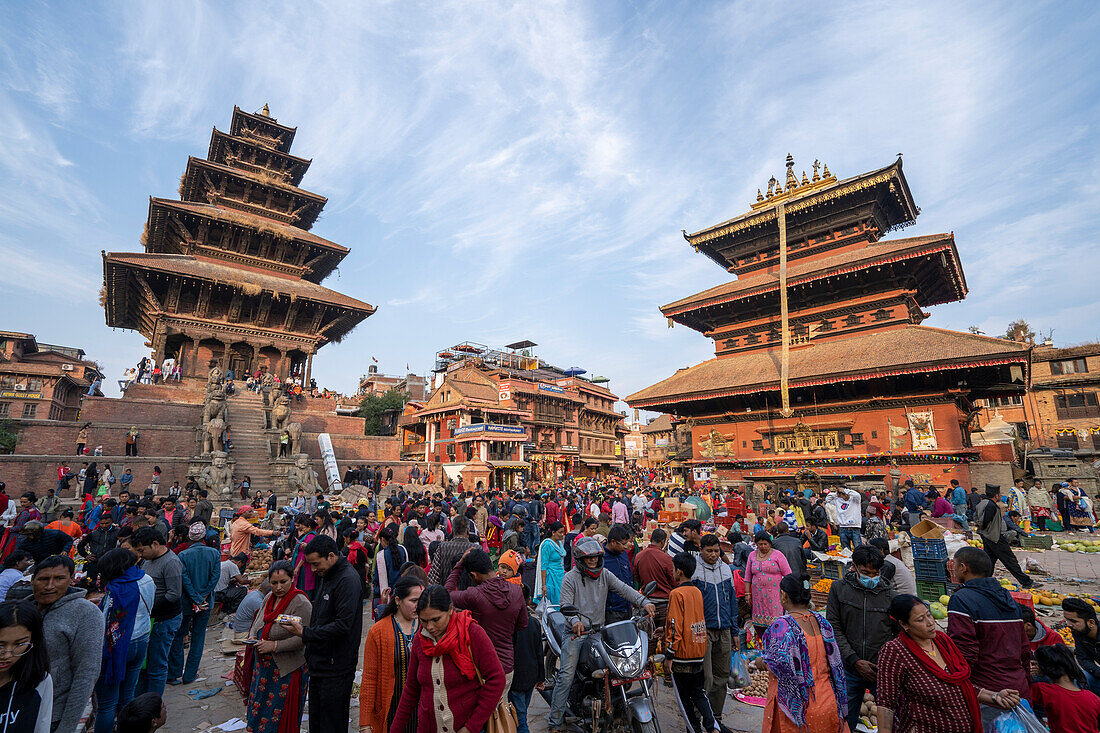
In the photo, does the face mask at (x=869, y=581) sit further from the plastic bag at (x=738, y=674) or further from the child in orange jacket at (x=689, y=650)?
the plastic bag at (x=738, y=674)

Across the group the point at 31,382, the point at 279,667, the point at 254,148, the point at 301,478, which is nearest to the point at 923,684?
the point at 279,667

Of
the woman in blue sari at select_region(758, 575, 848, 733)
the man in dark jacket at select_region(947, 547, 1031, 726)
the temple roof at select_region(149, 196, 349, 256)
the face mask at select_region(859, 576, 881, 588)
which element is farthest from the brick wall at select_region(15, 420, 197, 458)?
the man in dark jacket at select_region(947, 547, 1031, 726)

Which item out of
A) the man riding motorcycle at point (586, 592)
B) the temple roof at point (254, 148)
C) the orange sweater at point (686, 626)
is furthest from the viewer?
the temple roof at point (254, 148)

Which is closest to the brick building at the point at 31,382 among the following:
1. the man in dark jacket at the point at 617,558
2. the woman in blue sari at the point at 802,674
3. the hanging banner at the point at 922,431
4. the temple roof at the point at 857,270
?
the temple roof at the point at 857,270

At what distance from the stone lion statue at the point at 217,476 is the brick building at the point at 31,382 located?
32620mm

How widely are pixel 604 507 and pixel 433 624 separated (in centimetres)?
1105

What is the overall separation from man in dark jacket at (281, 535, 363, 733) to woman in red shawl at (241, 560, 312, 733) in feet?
0.36

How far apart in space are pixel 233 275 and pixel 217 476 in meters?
14.9

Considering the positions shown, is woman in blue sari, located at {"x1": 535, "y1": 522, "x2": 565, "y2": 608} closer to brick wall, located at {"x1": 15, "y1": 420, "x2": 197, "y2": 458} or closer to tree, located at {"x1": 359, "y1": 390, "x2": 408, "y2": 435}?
brick wall, located at {"x1": 15, "y1": 420, "x2": 197, "y2": 458}

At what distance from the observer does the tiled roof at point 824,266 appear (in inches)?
703

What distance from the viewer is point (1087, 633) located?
12.2 ft

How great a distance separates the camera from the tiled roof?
1784cm

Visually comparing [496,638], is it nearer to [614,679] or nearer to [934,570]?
[614,679]

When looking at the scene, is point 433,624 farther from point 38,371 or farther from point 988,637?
point 38,371
